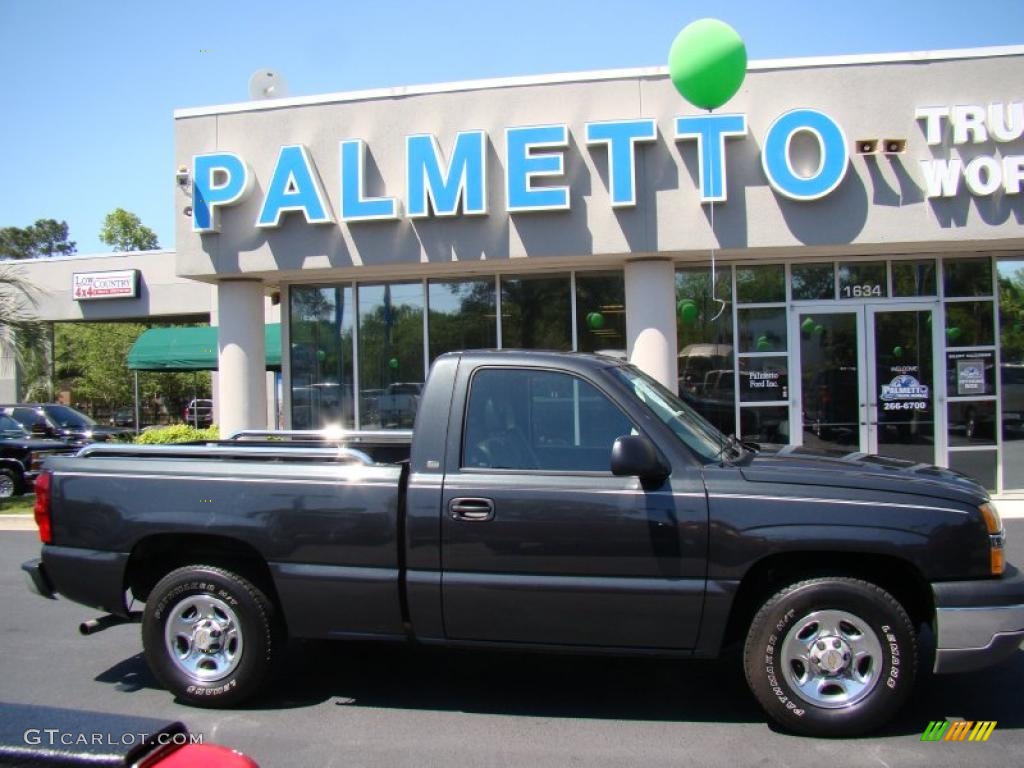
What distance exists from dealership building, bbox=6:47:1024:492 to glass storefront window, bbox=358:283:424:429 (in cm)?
3

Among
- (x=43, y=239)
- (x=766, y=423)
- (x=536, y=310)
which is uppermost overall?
(x=43, y=239)

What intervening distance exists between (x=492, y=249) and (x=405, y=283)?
1.94 m

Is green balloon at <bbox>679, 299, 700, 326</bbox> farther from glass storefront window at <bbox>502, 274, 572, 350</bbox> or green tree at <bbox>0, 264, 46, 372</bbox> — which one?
green tree at <bbox>0, 264, 46, 372</bbox>

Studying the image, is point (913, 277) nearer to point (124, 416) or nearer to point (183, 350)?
point (183, 350)

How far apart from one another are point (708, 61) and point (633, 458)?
7.02 metres

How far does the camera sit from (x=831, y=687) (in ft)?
13.3

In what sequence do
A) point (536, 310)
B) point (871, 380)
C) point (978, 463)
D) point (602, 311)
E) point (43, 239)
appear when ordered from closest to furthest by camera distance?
point (871, 380) < point (978, 463) < point (602, 311) < point (536, 310) < point (43, 239)

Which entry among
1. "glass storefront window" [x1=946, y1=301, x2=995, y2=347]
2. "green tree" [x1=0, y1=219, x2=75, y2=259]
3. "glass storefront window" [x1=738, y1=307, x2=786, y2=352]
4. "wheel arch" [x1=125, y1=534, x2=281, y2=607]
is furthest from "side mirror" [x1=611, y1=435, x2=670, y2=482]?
"green tree" [x1=0, y1=219, x2=75, y2=259]

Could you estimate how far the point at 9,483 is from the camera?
1396cm

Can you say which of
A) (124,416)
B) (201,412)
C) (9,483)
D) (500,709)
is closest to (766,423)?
(500,709)

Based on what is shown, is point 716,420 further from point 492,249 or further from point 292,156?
point 292,156

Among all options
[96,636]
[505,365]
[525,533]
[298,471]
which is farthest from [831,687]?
[96,636]

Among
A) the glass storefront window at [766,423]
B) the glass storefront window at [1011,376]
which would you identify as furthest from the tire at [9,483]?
the glass storefront window at [1011,376]

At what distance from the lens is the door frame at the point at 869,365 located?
38.3 feet
